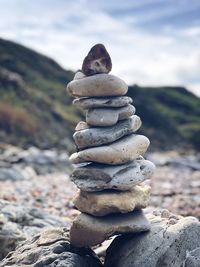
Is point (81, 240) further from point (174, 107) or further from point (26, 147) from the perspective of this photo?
point (174, 107)

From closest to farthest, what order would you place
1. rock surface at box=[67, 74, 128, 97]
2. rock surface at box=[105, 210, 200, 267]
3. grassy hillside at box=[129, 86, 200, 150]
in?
rock surface at box=[105, 210, 200, 267] → rock surface at box=[67, 74, 128, 97] → grassy hillside at box=[129, 86, 200, 150]

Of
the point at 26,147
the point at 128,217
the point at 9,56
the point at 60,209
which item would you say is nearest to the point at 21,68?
the point at 9,56

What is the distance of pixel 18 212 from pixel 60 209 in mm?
5302

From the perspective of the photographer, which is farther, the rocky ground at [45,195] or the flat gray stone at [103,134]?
the rocky ground at [45,195]

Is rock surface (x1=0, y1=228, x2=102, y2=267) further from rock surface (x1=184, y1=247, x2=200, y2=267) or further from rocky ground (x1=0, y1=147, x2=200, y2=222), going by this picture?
rocky ground (x1=0, y1=147, x2=200, y2=222)

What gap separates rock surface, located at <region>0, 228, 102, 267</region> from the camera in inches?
368

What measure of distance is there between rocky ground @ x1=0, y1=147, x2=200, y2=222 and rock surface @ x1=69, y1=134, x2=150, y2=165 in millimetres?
7441

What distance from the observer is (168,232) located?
9586 mm

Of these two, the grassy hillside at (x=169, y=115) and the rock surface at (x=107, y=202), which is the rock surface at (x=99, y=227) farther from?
the grassy hillside at (x=169, y=115)

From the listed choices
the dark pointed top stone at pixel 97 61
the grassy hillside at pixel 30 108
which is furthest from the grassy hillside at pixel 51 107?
the dark pointed top stone at pixel 97 61

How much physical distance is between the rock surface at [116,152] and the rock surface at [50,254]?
1551 mm

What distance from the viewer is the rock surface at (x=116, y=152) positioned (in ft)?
32.9

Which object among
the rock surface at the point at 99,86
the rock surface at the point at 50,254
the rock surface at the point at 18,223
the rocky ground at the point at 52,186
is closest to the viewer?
the rock surface at the point at 50,254

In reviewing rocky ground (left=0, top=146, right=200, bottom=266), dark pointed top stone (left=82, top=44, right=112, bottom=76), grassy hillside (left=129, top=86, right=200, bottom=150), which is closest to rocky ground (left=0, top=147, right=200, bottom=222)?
rocky ground (left=0, top=146, right=200, bottom=266)
